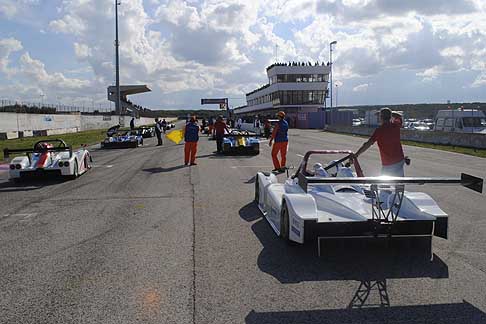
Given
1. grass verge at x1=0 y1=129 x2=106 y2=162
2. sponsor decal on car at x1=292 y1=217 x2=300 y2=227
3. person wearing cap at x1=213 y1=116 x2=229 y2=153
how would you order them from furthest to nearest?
grass verge at x1=0 y1=129 x2=106 y2=162 → person wearing cap at x1=213 y1=116 x2=229 y2=153 → sponsor decal on car at x1=292 y1=217 x2=300 y2=227

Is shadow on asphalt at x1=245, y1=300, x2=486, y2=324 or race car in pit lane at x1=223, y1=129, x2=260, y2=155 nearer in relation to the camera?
shadow on asphalt at x1=245, y1=300, x2=486, y2=324

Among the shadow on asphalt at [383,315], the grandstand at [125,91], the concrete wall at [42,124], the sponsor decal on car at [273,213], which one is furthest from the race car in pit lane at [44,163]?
the grandstand at [125,91]

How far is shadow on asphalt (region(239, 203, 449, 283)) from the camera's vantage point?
5.05 meters

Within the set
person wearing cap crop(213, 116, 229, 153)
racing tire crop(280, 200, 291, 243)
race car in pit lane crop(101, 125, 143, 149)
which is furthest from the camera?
race car in pit lane crop(101, 125, 143, 149)

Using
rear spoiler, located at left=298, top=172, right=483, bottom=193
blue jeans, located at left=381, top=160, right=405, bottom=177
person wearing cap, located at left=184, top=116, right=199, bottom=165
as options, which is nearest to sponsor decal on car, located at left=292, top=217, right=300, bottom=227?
rear spoiler, located at left=298, top=172, right=483, bottom=193

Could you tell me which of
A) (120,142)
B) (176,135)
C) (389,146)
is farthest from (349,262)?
(120,142)

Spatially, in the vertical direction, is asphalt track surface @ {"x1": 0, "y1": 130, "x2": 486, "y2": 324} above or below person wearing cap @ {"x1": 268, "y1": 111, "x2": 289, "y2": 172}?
below

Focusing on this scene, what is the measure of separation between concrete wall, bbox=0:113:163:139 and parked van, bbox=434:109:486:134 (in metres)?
26.9

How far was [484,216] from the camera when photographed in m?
7.89

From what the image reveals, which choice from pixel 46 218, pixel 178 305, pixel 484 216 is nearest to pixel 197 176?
pixel 46 218

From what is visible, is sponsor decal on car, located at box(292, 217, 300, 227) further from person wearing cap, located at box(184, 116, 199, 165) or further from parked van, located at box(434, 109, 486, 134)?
parked van, located at box(434, 109, 486, 134)

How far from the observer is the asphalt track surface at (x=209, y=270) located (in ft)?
13.7

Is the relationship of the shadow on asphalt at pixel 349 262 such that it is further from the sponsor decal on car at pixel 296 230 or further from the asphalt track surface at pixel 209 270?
the sponsor decal on car at pixel 296 230

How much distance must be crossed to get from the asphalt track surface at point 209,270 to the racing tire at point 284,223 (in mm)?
129
